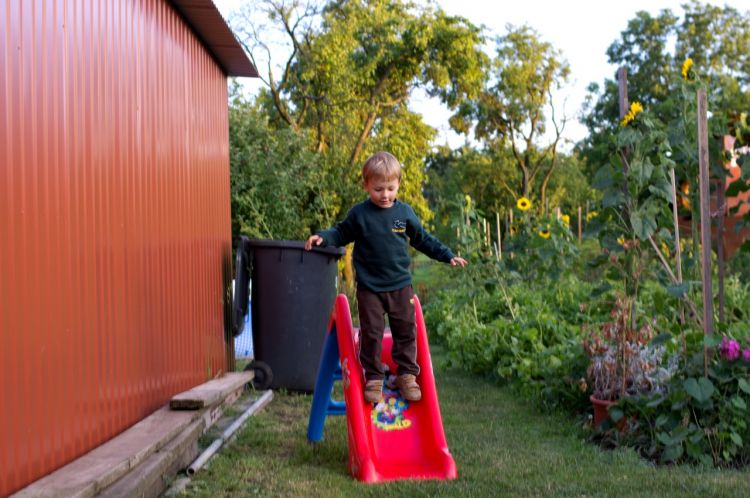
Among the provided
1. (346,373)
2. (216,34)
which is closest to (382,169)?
(346,373)

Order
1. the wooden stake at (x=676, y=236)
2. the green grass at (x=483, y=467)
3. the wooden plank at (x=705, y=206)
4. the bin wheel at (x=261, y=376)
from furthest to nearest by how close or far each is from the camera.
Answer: the bin wheel at (x=261, y=376), the wooden stake at (x=676, y=236), the wooden plank at (x=705, y=206), the green grass at (x=483, y=467)

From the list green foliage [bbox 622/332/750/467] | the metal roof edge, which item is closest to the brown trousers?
green foliage [bbox 622/332/750/467]

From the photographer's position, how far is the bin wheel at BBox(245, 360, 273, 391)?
6.98 m

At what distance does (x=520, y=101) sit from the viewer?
3800 centimetres

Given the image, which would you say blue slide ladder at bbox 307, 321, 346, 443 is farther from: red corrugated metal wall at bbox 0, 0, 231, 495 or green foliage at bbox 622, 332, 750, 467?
green foliage at bbox 622, 332, 750, 467

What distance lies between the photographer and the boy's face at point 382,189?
4691 mm

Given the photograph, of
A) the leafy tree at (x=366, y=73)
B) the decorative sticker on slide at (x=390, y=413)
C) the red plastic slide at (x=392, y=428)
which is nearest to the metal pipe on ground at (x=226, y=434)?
the red plastic slide at (x=392, y=428)

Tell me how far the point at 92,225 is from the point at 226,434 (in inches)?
78.2

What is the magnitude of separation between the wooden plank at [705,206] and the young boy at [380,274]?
128 cm

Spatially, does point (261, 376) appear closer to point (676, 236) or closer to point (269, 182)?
point (269, 182)

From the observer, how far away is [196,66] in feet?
20.2

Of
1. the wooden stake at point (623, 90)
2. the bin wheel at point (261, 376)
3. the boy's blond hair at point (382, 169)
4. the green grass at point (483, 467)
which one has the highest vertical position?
the wooden stake at point (623, 90)

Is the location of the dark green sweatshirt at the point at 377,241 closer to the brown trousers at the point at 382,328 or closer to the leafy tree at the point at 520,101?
the brown trousers at the point at 382,328

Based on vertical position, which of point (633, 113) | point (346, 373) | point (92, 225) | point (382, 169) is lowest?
point (346, 373)
